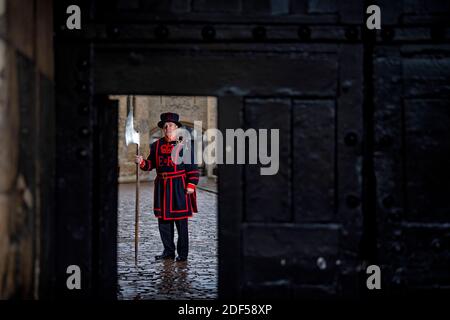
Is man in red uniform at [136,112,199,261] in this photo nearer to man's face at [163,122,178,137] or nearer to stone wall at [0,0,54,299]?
man's face at [163,122,178,137]

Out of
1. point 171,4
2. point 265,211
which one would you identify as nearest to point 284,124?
point 265,211

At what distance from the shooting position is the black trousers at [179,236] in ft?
18.2

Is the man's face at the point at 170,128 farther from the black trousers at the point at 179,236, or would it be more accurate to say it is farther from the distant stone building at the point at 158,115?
the distant stone building at the point at 158,115

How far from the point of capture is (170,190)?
5629mm

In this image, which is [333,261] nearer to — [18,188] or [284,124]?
[284,124]

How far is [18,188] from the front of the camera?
2199 mm

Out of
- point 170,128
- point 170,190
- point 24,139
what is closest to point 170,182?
point 170,190

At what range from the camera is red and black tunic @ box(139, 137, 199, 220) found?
5605 mm

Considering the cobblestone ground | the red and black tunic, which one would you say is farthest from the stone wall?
the red and black tunic

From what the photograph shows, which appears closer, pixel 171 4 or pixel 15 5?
pixel 15 5

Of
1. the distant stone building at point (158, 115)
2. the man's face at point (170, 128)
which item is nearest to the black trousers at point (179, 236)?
the man's face at point (170, 128)

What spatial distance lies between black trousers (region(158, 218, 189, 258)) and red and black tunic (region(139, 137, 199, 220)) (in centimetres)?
8

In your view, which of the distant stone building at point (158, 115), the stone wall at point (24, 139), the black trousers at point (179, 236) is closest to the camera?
the stone wall at point (24, 139)

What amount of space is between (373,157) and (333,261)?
0.65 metres
